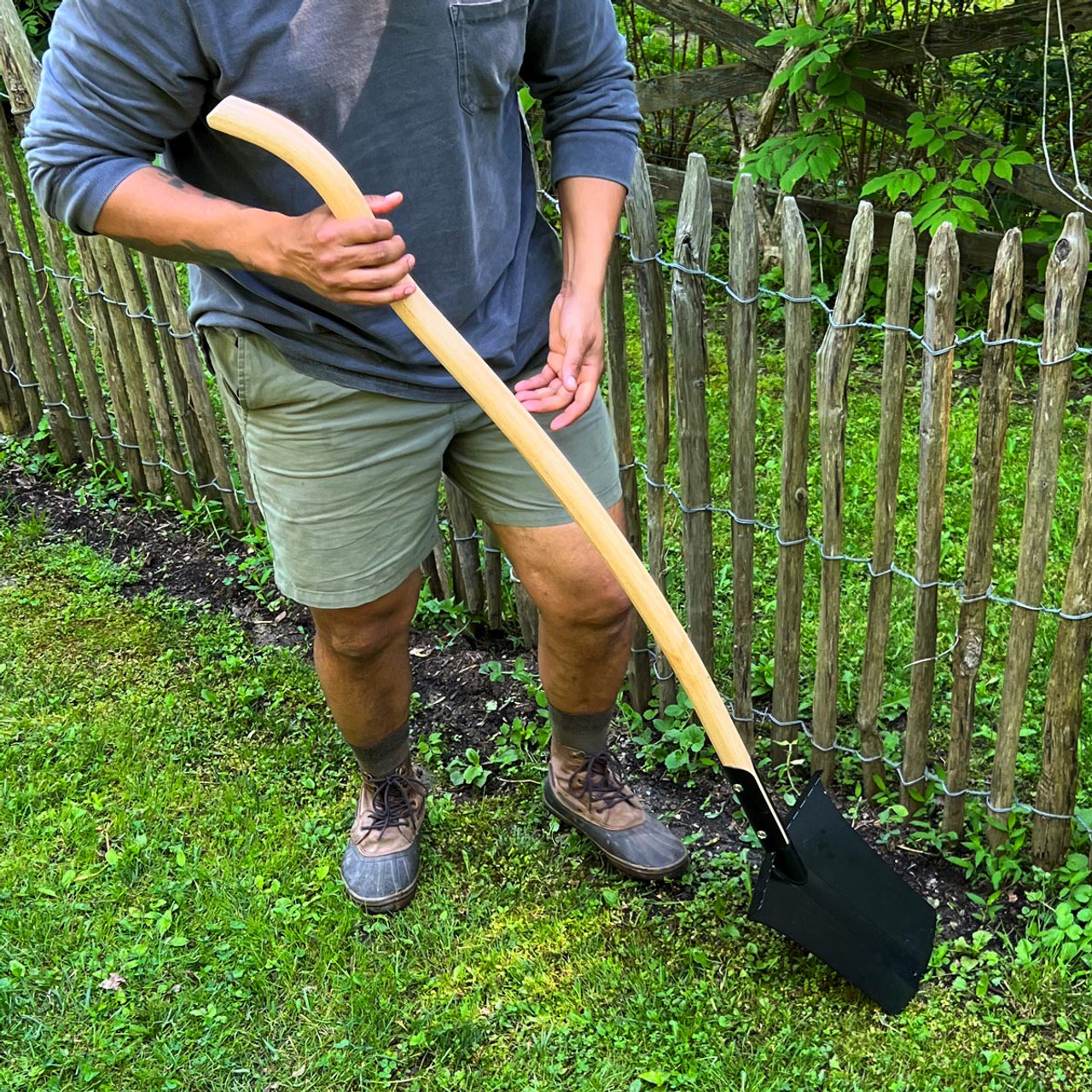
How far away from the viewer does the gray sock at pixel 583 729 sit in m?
2.57

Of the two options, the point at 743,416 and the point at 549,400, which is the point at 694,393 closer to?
the point at 743,416

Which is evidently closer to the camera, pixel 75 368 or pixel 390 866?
pixel 390 866

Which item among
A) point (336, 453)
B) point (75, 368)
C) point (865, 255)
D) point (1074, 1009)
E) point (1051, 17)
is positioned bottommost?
point (1074, 1009)

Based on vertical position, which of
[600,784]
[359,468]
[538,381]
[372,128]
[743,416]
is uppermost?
[372,128]

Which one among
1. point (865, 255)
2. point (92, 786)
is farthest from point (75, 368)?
point (865, 255)

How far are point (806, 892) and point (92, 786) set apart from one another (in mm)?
1887

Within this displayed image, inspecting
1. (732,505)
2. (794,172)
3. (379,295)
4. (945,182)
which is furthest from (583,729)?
(945,182)

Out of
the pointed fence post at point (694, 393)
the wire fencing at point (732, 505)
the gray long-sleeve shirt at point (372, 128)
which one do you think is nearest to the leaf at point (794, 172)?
the wire fencing at point (732, 505)

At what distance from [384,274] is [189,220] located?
0.33 meters

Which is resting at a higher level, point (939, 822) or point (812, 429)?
point (812, 429)

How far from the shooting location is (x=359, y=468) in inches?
83.1

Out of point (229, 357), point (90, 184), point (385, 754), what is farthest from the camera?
point (385, 754)

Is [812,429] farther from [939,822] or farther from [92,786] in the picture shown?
[92,786]

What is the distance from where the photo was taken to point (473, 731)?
310 cm
